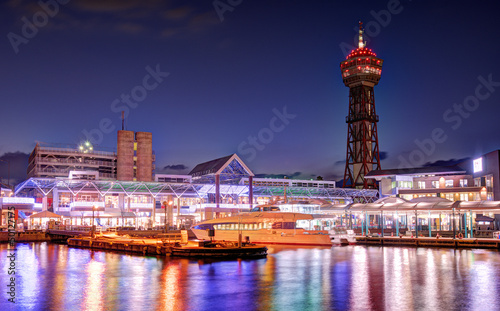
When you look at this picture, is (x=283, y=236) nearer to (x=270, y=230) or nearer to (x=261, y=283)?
(x=270, y=230)

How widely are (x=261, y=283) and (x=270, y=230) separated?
110ft

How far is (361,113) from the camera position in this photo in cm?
16038

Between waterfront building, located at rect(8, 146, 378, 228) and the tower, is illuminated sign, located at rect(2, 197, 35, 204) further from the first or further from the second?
the tower

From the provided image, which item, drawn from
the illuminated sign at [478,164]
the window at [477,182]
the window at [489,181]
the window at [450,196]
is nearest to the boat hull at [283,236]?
the window at [489,181]

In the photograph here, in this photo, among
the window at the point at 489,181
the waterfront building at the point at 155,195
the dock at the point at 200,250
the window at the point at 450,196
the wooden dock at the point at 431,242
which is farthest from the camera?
the waterfront building at the point at 155,195

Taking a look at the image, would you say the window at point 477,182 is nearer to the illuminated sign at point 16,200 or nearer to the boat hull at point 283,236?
the boat hull at point 283,236

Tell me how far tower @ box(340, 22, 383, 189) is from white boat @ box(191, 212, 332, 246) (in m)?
97.5

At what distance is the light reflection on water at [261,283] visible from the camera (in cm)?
2444

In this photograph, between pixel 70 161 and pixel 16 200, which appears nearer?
pixel 16 200

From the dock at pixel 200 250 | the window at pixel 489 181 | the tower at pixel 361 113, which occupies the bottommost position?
the dock at pixel 200 250

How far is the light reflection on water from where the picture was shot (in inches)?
962

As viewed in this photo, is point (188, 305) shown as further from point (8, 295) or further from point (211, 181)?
point (211, 181)

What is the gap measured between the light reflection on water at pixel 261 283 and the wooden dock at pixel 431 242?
36.1 ft

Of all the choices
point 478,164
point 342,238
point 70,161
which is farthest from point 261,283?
point 70,161
